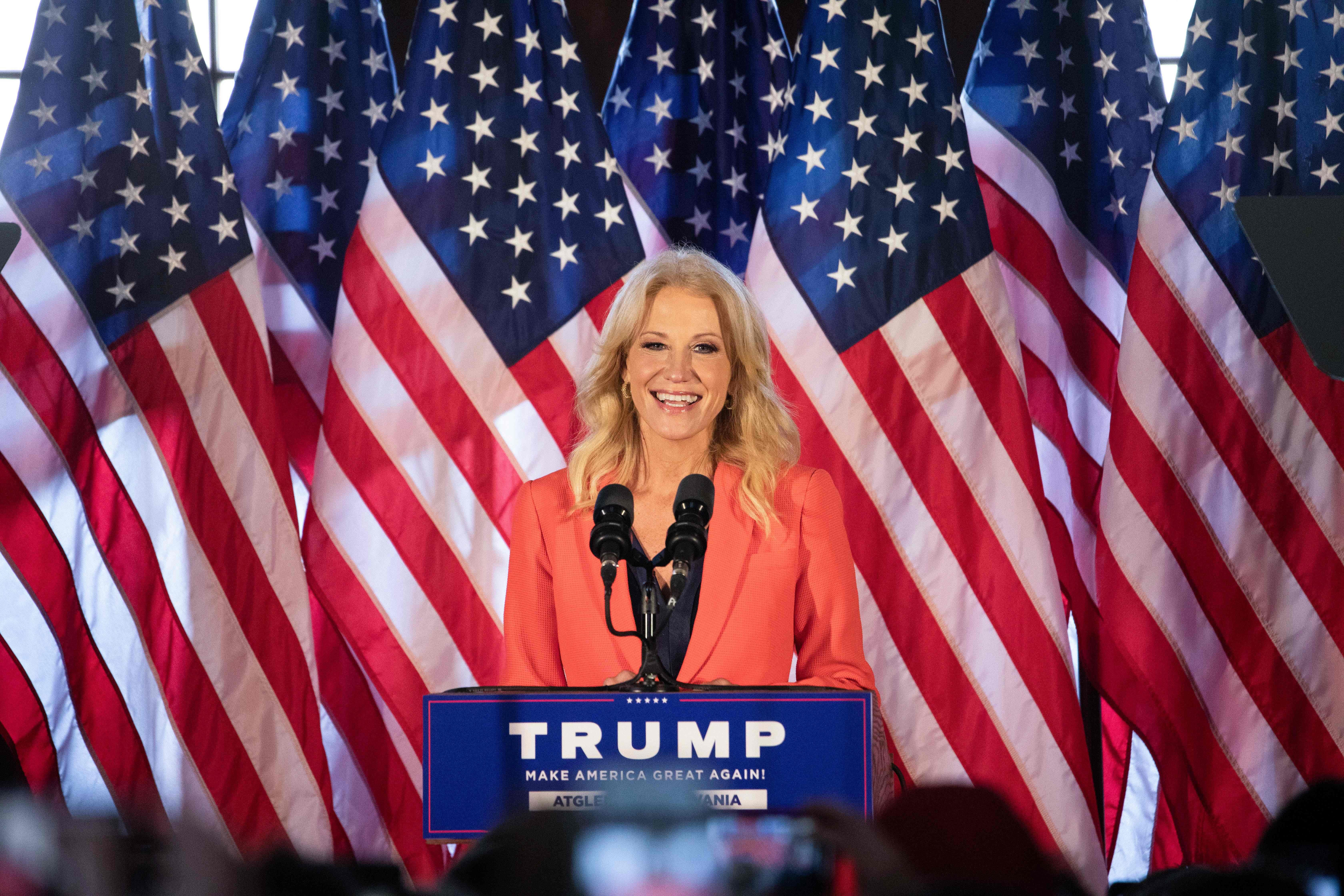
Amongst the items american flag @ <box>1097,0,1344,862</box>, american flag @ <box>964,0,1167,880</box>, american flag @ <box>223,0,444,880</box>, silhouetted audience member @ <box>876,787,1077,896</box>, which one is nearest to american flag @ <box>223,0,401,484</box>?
american flag @ <box>223,0,444,880</box>

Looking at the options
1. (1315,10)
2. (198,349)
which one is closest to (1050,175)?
(1315,10)

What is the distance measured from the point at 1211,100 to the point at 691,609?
2.47 meters

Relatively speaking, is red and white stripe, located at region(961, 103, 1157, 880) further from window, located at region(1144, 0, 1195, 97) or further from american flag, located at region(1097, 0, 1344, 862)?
window, located at region(1144, 0, 1195, 97)

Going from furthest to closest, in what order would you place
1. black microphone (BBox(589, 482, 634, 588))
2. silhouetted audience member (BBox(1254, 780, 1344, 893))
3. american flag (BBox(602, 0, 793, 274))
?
1. american flag (BBox(602, 0, 793, 274))
2. black microphone (BBox(589, 482, 634, 588))
3. silhouetted audience member (BBox(1254, 780, 1344, 893))

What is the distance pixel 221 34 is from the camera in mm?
4586

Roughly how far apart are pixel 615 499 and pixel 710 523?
0.60 meters

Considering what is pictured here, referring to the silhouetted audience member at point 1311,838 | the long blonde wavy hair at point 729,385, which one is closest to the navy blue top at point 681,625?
the long blonde wavy hair at point 729,385

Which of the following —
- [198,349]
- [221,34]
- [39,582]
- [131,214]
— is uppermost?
[221,34]

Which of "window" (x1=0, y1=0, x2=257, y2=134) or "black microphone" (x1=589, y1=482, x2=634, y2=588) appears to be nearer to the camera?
"black microphone" (x1=589, y1=482, x2=634, y2=588)

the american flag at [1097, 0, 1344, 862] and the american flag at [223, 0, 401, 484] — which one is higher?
the american flag at [223, 0, 401, 484]

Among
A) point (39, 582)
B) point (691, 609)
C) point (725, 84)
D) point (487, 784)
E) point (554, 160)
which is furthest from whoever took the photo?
point (725, 84)

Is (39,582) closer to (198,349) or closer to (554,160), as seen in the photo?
(198,349)

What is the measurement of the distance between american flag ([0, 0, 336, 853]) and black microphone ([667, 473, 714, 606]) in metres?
Result: 1.97

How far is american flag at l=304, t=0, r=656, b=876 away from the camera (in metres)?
3.72
